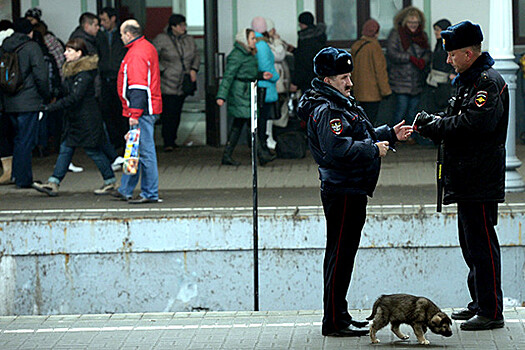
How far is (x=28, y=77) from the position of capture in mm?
11703

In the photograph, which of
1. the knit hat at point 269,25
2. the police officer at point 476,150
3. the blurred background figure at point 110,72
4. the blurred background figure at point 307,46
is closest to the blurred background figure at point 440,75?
the blurred background figure at point 307,46

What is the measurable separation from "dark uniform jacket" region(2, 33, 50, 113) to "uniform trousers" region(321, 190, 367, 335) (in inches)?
237

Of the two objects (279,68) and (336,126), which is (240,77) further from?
(336,126)

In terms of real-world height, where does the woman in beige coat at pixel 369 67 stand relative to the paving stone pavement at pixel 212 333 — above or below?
above

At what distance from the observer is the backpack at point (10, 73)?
11.6 metres

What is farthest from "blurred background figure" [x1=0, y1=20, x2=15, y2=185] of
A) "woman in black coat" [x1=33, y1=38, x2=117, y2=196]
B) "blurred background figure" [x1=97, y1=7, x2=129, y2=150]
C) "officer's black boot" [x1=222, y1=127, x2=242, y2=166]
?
"officer's black boot" [x1=222, y1=127, x2=242, y2=166]

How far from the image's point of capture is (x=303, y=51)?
1421cm

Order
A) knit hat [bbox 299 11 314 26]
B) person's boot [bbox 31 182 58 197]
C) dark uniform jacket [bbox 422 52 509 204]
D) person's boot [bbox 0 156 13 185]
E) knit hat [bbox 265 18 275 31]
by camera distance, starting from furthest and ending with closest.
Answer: knit hat [bbox 299 11 314 26]
knit hat [bbox 265 18 275 31]
person's boot [bbox 0 156 13 185]
person's boot [bbox 31 182 58 197]
dark uniform jacket [bbox 422 52 509 204]

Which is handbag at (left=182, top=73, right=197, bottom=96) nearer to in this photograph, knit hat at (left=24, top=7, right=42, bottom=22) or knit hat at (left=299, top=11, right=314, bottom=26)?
knit hat at (left=299, top=11, right=314, bottom=26)

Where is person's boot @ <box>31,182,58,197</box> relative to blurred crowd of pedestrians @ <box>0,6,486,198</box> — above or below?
below

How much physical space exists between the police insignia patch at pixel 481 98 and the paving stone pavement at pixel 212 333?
128cm

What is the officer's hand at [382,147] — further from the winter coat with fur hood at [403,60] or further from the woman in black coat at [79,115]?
the winter coat with fur hood at [403,60]

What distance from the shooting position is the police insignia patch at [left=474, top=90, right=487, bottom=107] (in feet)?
20.2

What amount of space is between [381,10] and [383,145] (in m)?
9.35
